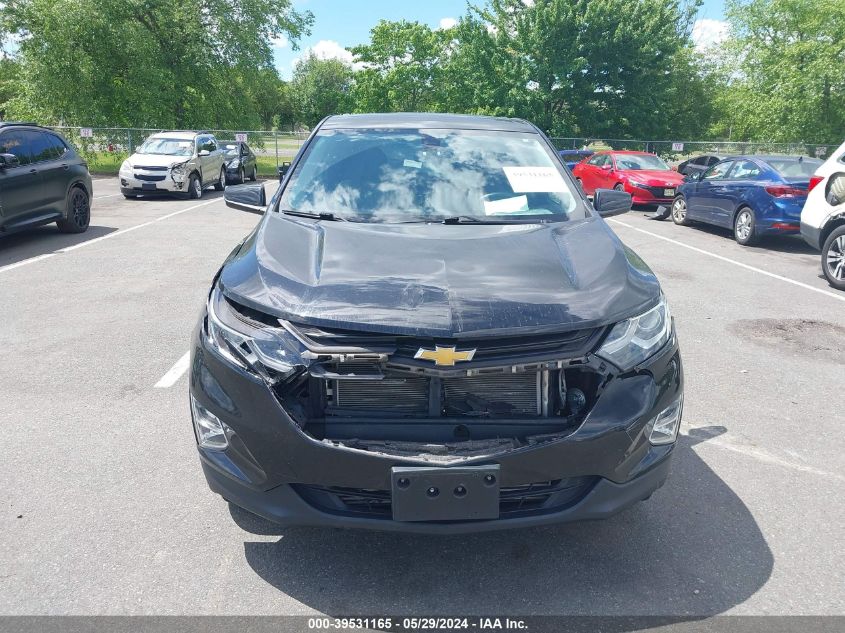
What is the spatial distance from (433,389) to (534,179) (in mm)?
1843

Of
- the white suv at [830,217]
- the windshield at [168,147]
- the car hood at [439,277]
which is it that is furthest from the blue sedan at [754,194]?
the windshield at [168,147]

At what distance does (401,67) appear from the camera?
2226 inches

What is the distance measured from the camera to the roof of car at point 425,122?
4348 millimetres

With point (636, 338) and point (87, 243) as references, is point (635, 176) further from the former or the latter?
point (636, 338)

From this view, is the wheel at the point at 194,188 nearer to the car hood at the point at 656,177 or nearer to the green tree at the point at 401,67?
the car hood at the point at 656,177

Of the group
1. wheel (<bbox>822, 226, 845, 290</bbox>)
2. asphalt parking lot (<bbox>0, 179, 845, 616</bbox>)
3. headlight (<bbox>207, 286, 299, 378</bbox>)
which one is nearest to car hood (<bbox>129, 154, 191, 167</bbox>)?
asphalt parking lot (<bbox>0, 179, 845, 616</bbox>)

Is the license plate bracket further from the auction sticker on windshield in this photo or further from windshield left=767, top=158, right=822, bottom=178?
windshield left=767, top=158, right=822, bottom=178

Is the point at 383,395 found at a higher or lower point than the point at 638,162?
lower

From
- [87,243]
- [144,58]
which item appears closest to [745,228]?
[87,243]

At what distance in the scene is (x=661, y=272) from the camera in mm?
9453

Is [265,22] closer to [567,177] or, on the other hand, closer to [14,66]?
[14,66]

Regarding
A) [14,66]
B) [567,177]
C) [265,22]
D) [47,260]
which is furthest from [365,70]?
[567,177]

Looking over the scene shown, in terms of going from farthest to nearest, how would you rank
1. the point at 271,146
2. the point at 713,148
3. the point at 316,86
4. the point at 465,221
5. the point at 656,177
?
the point at 316,86, the point at 271,146, the point at 713,148, the point at 656,177, the point at 465,221

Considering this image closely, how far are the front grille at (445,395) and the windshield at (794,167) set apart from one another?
36.0 feet
